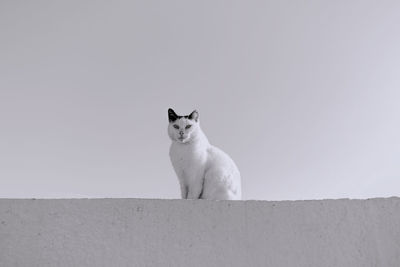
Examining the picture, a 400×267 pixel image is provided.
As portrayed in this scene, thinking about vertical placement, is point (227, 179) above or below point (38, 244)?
above

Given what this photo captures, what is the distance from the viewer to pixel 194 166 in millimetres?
1389

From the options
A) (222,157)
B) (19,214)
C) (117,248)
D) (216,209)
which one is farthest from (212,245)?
(19,214)

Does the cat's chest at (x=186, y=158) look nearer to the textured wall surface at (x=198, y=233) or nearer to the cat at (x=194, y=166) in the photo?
the cat at (x=194, y=166)

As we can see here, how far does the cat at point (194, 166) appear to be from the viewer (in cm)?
139

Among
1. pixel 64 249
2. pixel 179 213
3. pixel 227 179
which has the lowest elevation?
pixel 64 249

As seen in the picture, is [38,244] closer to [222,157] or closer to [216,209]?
[216,209]

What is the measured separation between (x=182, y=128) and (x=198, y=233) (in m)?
0.37

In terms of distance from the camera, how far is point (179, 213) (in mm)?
1168

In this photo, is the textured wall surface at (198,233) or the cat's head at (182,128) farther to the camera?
the cat's head at (182,128)

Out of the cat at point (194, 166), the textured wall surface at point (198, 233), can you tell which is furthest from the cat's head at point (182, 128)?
the textured wall surface at point (198, 233)

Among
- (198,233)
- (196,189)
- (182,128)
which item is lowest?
(198,233)

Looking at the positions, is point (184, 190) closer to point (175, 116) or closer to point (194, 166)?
point (194, 166)

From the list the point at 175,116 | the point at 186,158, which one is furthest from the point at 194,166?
the point at 175,116

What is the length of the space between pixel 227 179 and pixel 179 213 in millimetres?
300
